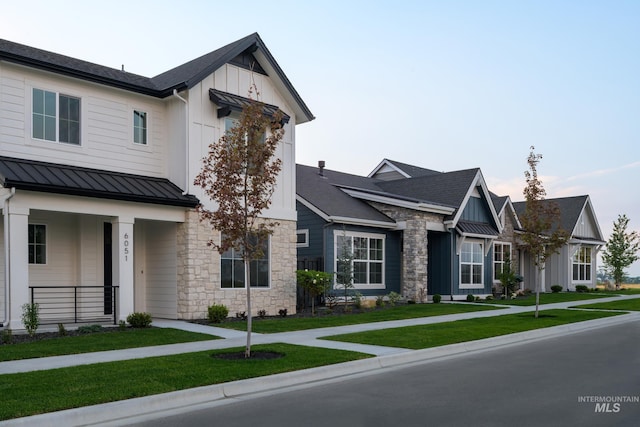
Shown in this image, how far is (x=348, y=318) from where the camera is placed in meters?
19.2

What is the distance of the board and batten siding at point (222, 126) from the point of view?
59.7 ft

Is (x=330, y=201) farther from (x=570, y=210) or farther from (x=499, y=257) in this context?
(x=570, y=210)

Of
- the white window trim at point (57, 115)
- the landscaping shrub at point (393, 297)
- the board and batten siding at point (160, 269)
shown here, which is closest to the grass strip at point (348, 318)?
the landscaping shrub at point (393, 297)

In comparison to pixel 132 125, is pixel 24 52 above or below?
above

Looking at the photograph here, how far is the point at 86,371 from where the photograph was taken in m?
9.89

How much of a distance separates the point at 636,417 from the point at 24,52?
16164mm

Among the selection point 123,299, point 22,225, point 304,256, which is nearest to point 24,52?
point 22,225

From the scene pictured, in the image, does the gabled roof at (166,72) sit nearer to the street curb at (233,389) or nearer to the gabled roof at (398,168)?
the street curb at (233,389)

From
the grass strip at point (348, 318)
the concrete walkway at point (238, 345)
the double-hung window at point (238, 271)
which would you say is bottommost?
the grass strip at point (348, 318)

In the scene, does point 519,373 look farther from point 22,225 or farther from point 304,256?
point 304,256

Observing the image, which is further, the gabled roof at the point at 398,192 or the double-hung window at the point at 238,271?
the gabled roof at the point at 398,192

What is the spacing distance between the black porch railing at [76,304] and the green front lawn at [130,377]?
20.2 feet

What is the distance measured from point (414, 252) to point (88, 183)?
45.9ft

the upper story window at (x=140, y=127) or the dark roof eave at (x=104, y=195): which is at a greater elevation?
the upper story window at (x=140, y=127)
